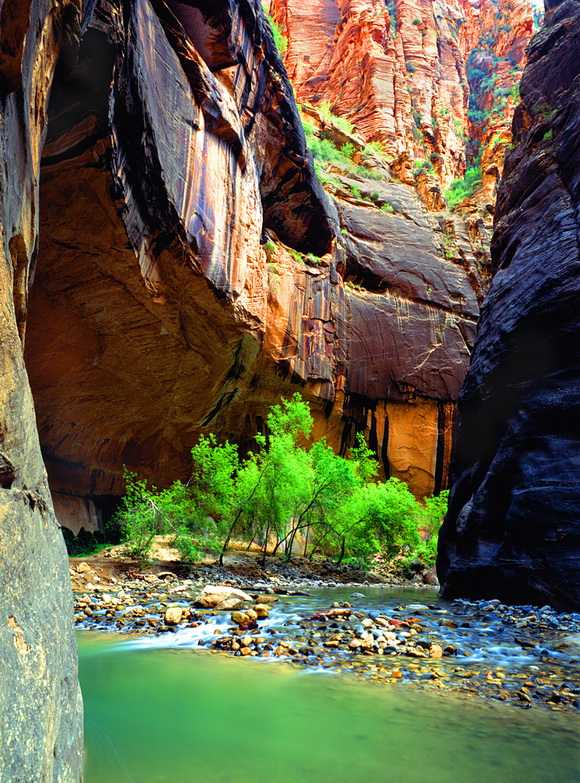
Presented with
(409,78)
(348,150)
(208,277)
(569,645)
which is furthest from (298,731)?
(409,78)

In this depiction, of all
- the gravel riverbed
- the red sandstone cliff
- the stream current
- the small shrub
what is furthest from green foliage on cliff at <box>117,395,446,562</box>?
the small shrub

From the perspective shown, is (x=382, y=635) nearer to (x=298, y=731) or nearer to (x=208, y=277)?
(x=298, y=731)

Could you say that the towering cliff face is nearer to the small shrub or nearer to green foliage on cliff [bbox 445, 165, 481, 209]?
green foliage on cliff [bbox 445, 165, 481, 209]

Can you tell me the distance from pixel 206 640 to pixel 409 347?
72.7 ft

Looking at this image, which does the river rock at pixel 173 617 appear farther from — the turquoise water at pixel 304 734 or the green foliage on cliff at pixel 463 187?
the green foliage on cliff at pixel 463 187

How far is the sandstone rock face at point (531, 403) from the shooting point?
838cm

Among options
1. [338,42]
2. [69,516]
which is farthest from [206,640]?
[338,42]

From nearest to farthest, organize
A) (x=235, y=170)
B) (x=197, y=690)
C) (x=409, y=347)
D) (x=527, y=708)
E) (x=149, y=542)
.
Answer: (x=527, y=708)
(x=197, y=690)
(x=149, y=542)
(x=235, y=170)
(x=409, y=347)

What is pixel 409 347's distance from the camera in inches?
1011

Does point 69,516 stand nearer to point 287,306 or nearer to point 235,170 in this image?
point 287,306

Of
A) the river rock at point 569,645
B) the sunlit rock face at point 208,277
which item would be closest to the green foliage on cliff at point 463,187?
the sunlit rock face at point 208,277

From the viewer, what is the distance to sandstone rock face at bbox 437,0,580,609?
8375 millimetres

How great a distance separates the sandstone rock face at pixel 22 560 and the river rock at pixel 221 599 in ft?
17.9

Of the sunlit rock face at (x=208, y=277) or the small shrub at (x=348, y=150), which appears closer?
the sunlit rock face at (x=208, y=277)
